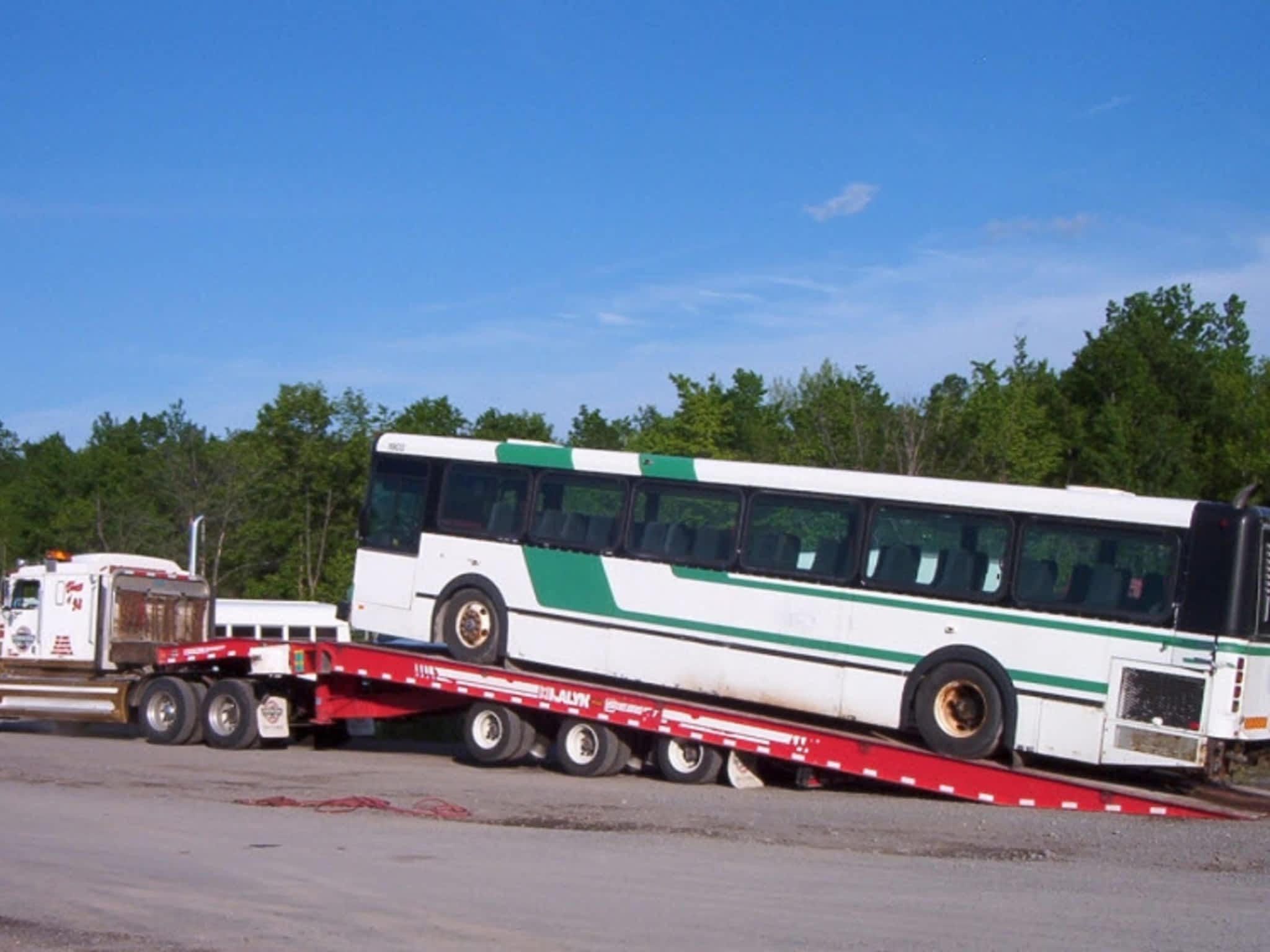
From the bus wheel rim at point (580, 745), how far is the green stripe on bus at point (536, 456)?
3085 mm

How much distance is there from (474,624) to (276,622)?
2166cm

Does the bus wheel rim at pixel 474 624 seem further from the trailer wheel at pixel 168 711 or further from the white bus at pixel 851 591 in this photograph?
the trailer wheel at pixel 168 711

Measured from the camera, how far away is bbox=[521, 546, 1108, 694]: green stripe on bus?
57.8 feet

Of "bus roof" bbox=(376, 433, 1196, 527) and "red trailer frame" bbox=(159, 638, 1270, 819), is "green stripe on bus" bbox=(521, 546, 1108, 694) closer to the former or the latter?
"red trailer frame" bbox=(159, 638, 1270, 819)

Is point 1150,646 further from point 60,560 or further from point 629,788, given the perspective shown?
point 60,560

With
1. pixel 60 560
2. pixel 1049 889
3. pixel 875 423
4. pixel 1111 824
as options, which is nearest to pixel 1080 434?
pixel 875 423

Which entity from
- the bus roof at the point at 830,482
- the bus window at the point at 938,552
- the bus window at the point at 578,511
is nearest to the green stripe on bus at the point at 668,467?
the bus roof at the point at 830,482

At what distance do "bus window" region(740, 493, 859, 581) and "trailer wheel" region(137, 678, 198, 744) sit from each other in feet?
29.6

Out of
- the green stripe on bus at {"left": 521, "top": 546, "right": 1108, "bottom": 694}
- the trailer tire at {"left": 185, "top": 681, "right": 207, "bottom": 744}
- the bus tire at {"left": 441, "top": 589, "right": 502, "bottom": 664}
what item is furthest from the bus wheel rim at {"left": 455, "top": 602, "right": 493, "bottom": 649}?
the trailer tire at {"left": 185, "top": 681, "right": 207, "bottom": 744}

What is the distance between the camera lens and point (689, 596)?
1805cm

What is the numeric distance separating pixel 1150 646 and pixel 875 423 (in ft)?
125

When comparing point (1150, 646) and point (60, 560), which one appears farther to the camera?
point (60, 560)

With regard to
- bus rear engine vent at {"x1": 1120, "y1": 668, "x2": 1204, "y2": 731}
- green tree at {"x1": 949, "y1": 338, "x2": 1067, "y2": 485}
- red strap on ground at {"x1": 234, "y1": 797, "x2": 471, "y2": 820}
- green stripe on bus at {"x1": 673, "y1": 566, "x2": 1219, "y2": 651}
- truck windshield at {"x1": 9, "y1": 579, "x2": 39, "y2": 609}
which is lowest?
red strap on ground at {"x1": 234, "y1": 797, "x2": 471, "y2": 820}

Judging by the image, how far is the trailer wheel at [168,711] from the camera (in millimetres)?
22484
